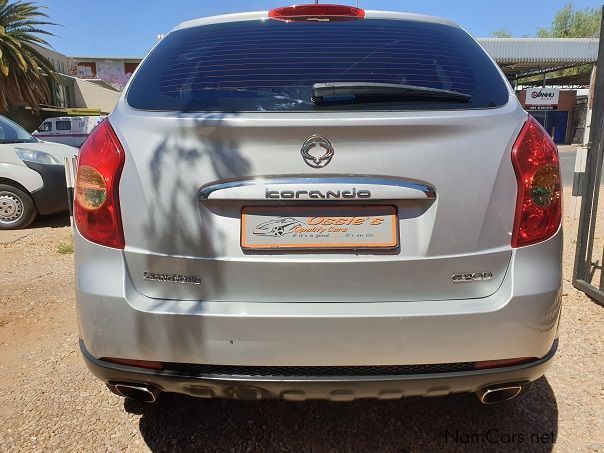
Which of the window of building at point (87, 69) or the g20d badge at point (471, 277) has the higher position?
the g20d badge at point (471, 277)

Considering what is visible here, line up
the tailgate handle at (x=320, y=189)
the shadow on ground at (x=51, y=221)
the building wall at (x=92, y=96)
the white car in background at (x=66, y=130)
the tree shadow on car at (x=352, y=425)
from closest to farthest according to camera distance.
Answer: the tailgate handle at (x=320, y=189)
the tree shadow on car at (x=352, y=425)
the shadow on ground at (x=51, y=221)
the white car in background at (x=66, y=130)
the building wall at (x=92, y=96)

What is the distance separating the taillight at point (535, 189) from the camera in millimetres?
1681

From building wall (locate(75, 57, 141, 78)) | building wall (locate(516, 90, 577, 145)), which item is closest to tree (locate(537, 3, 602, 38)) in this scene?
building wall (locate(516, 90, 577, 145))

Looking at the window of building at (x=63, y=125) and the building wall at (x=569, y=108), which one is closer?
the window of building at (x=63, y=125)

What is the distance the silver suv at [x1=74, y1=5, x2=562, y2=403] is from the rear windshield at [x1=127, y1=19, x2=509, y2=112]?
43 mm

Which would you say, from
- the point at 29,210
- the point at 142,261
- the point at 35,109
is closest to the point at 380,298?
the point at 142,261

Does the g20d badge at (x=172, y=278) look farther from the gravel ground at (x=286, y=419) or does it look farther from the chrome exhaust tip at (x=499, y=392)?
the chrome exhaust tip at (x=499, y=392)

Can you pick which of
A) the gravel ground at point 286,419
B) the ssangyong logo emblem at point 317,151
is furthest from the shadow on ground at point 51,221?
the ssangyong logo emblem at point 317,151

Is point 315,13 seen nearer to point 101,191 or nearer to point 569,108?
point 101,191

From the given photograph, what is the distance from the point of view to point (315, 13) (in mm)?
2227

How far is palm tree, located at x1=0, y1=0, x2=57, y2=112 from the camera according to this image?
2214cm

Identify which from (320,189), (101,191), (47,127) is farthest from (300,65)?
(47,127)

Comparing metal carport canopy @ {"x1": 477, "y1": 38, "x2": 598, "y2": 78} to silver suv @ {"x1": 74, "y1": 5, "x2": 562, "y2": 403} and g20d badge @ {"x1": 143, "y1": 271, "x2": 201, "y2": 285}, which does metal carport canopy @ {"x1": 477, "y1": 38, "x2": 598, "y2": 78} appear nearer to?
silver suv @ {"x1": 74, "y1": 5, "x2": 562, "y2": 403}

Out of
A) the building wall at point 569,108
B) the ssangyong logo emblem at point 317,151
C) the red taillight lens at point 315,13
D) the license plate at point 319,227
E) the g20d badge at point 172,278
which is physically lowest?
the building wall at point 569,108
